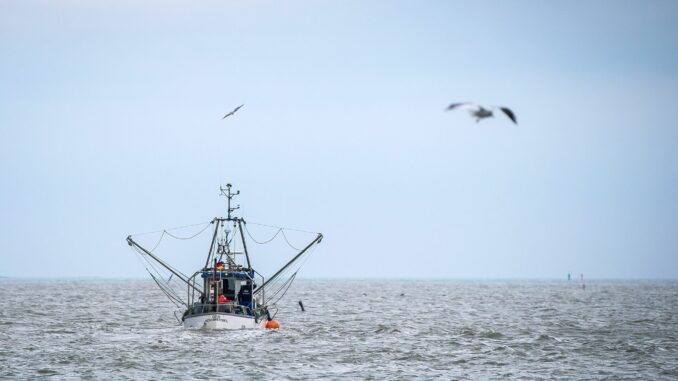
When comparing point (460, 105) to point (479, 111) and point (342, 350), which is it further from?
point (342, 350)

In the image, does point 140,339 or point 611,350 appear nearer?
point 611,350

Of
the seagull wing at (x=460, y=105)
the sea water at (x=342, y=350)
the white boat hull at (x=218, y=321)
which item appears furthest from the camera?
the white boat hull at (x=218, y=321)

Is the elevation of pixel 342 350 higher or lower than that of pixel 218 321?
lower

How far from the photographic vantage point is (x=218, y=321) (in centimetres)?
5538

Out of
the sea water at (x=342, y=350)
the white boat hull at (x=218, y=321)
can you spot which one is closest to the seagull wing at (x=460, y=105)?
the sea water at (x=342, y=350)

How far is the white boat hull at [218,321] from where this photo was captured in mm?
55406

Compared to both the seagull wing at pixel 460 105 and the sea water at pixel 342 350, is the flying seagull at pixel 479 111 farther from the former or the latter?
the sea water at pixel 342 350

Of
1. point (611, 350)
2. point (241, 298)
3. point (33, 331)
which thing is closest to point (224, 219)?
point (241, 298)

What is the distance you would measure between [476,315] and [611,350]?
36.9 m

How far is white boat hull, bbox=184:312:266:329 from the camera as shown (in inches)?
2181

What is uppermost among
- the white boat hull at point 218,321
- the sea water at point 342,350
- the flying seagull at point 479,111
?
the flying seagull at point 479,111

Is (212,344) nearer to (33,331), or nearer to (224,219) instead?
(224,219)

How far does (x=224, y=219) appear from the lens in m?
60.8

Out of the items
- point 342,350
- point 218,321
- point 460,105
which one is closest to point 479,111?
point 460,105
